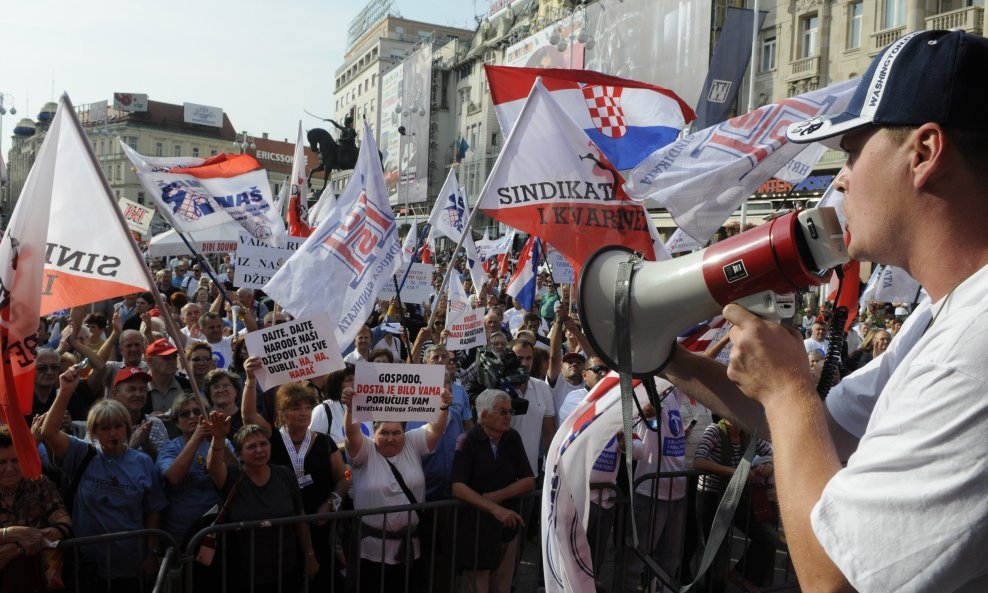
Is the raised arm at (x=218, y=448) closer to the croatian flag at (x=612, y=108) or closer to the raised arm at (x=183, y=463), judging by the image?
the raised arm at (x=183, y=463)

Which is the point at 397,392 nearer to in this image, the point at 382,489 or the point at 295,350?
the point at 382,489

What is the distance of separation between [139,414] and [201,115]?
399 ft

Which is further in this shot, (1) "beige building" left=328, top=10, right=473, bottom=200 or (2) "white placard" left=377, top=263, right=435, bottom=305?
(1) "beige building" left=328, top=10, right=473, bottom=200

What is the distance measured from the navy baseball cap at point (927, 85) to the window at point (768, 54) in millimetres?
30709

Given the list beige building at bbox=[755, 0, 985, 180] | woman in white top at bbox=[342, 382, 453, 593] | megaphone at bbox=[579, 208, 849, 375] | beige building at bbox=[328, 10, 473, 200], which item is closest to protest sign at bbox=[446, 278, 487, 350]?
woman in white top at bbox=[342, 382, 453, 593]

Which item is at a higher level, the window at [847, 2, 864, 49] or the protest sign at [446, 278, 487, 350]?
the window at [847, 2, 864, 49]

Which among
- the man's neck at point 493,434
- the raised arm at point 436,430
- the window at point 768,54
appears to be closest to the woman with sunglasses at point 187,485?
the raised arm at point 436,430

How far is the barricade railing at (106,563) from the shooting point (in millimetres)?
3732

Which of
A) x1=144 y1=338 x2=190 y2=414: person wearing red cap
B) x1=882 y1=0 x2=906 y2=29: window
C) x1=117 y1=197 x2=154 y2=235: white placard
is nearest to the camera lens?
x1=144 y1=338 x2=190 y2=414: person wearing red cap

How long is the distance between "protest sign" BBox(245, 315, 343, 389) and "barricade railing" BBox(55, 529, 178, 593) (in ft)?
4.02

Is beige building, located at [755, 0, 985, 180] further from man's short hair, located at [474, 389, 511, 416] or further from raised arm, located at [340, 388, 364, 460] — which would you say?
raised arm, located at [340, 388, 364, 460]

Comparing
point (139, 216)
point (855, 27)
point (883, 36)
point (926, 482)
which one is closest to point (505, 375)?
point (926, 482)

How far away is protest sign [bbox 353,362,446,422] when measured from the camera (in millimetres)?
4836

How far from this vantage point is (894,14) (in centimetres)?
2520
